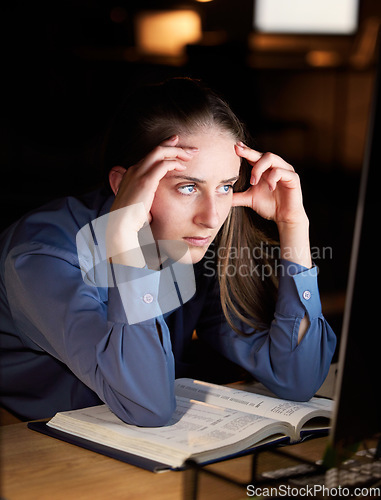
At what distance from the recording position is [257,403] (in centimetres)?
119

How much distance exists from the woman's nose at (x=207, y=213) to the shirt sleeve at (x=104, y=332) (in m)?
0.23

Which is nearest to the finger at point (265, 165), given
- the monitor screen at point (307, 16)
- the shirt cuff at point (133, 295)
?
the shirt cuff at point (133, 295)

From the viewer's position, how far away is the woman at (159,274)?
1.12m

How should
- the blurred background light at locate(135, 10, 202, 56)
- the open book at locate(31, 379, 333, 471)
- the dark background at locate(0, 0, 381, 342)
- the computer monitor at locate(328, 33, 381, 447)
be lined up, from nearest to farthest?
the computer monitor at locate(328, 33, 381, 447), the open book at locate(31, 379, 333, 471), the dark background at locate(0, 0, 381, 342), the blurred background light at locate(135, 10, 202, 56)

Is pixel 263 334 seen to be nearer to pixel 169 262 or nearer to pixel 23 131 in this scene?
pixel 169 262

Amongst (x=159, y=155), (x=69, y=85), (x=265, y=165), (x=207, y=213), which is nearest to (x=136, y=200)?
(x=159, y=155)

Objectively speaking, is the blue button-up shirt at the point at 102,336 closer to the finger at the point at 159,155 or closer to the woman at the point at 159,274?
the woman at the point at 159,274

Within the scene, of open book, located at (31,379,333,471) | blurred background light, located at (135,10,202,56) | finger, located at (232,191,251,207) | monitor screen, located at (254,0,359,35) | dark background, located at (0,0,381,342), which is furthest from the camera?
monitor screen, located at (254,0,359,35)

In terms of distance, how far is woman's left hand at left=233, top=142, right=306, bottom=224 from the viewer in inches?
53.9

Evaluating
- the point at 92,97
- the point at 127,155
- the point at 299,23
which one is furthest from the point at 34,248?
the point at 299,23

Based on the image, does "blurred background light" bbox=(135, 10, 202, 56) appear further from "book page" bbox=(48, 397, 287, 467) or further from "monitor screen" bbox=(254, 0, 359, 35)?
"monitor screen" bbox=(254, 0, 359, 35)

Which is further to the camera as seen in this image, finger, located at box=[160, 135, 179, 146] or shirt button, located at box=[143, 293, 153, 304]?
finger, located at box=[160, 135, 179, 146]

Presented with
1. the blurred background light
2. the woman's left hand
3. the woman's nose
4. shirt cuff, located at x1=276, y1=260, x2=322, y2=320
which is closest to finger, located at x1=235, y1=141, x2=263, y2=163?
the woman's left hand

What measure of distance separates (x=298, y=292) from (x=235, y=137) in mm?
345
